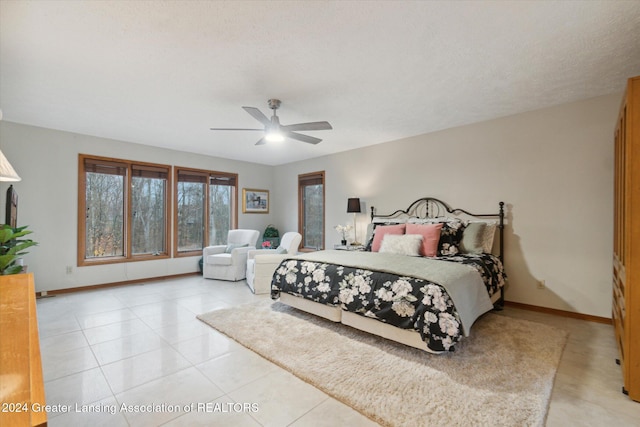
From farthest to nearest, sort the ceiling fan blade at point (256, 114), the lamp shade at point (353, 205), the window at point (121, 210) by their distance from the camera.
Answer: the lamp shade at point (353, 205), the window at point (121, 210), the ceiling fan blade at point (256, 114)

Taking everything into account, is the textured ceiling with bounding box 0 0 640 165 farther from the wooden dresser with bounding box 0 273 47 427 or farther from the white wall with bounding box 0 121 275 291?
the wooden dresser with bounding box 0 273 47 427

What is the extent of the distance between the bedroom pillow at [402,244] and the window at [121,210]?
417cm

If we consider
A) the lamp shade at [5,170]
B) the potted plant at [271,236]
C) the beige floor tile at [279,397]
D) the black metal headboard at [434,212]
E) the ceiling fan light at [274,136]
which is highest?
the ceiling fan light at [274,136]

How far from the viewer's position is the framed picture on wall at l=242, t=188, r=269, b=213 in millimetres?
6620

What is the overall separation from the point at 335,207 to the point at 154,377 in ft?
13.8

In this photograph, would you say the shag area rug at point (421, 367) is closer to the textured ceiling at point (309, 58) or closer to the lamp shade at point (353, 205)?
the lamp shade at point (353, 205)

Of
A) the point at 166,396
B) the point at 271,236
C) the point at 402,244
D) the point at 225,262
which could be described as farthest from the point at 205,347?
the point at 271,236

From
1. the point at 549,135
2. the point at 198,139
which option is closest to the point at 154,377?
the point at 198,139

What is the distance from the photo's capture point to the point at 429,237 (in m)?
3.70

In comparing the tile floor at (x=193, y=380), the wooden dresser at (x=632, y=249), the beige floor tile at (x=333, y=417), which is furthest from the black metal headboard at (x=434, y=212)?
the beige floor tile at (x=333, y=417)

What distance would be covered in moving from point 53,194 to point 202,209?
7.58ft

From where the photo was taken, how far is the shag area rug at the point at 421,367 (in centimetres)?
179

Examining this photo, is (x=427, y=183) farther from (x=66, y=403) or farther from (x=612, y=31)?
(x=66, y=403)

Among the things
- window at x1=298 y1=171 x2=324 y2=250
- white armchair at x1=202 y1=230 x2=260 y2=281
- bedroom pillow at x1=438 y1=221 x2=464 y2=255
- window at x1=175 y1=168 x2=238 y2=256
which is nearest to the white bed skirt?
bedroom pillow at x1=438 y1=221 x2=464 y2=255
